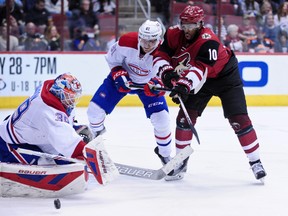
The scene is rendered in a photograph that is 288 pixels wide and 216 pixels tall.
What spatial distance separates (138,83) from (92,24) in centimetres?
401

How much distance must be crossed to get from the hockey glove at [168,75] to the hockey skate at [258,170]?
670 millimetres

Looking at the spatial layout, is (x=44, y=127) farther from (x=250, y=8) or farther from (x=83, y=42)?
(x=250, y=8)

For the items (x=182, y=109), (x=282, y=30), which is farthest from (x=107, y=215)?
(x=282, y=30)

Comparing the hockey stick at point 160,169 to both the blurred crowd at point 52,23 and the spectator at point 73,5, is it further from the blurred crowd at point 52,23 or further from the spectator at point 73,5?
the spectator at point 73,5

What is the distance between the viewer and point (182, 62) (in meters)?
4.66

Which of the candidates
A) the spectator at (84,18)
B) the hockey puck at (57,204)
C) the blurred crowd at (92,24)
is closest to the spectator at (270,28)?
the blurred crowd at (92,24)

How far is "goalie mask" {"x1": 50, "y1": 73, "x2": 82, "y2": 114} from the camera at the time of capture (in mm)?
3998

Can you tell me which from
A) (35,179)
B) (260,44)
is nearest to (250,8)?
(260,44)

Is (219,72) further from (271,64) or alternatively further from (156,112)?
(271,64)

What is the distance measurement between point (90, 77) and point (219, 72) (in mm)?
4187

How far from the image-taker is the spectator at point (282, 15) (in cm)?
951

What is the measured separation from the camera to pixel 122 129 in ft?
22.8

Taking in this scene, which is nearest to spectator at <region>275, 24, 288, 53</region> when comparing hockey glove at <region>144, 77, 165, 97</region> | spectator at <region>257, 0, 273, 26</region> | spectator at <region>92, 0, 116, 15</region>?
spectator at <region>257, 0, 273, 26</region>

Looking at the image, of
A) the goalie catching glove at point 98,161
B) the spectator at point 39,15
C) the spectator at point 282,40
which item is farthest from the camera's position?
the spectator at point 282,40
